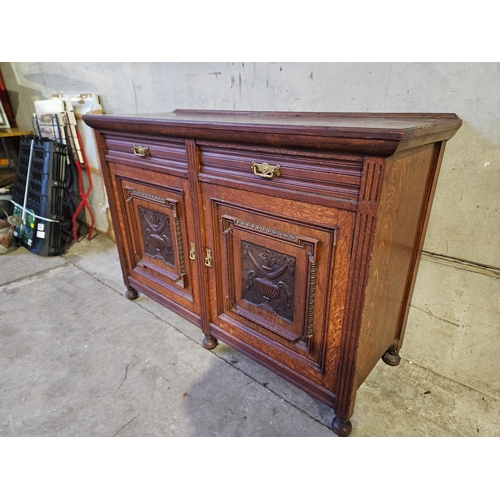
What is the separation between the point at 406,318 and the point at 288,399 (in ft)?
1.95

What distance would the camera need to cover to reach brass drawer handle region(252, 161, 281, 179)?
1024 millimetres

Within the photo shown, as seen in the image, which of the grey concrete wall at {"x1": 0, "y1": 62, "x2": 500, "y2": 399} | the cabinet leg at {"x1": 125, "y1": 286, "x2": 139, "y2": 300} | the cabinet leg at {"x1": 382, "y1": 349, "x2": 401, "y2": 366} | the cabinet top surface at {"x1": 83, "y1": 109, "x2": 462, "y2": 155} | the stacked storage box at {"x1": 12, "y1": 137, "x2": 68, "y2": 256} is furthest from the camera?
the stacked storage box at {"x1": 12, "y1": 137, "x2": 68, "y2": 256}

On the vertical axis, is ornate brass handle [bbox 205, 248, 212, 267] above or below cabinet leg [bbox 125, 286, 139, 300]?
above

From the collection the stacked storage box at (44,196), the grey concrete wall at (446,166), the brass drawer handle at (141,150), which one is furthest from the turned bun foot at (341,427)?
the stacked storage box at (44,196)

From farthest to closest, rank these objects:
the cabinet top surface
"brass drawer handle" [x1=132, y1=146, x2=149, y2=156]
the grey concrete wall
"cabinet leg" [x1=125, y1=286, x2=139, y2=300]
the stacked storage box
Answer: the stacked storage box → "cabinet leg" [x1=125, y1=286, x2=139, y2=300] → "brass drawer handle" [x1=132, y1=146, x2=149, y2=156] → the grey concrete wall → the cabinet top surface

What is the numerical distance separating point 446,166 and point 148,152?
114 centimetres

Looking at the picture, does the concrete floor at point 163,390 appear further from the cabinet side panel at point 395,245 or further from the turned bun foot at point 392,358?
the cabinet side panel at point 395,245

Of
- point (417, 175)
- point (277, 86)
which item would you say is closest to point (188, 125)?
point (277, 86)

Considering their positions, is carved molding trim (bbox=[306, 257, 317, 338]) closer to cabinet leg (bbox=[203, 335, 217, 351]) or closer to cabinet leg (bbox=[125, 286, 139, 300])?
cabinet leg (bbox=[203, 335, 217, 351])

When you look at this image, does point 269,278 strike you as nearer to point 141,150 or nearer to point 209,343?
point 209,343

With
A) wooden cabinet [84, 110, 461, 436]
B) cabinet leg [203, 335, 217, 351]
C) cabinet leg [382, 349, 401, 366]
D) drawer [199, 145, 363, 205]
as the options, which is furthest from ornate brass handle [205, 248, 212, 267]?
cabinet leg [382, 349, 401, 366]

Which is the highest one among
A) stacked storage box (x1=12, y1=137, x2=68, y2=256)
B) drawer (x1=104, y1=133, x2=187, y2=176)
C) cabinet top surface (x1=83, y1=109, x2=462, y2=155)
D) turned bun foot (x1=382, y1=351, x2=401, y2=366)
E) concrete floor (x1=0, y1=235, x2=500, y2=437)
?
cabinet top surface (x1=83, y1=109, x2=462, y2=155)

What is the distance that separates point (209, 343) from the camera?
161 cm

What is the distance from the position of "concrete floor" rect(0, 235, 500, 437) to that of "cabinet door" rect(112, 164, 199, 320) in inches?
9.6
